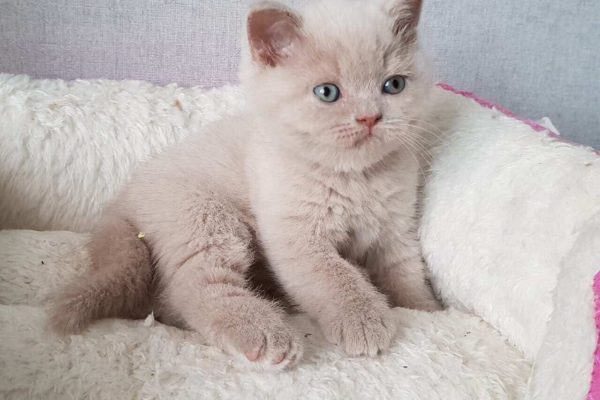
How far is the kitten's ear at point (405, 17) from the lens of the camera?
1.12 metres

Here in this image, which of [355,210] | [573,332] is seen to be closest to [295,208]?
[355,210]

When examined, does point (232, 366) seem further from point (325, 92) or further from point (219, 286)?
A: point (325, 92)

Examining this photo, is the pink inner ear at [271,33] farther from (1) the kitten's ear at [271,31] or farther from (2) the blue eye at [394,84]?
(2) the blue eye at [394,84]

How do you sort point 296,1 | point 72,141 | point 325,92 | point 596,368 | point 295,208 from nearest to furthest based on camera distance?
point 596,368 → point 325,92 → point 295,208 → point 72,141 → point 296,1

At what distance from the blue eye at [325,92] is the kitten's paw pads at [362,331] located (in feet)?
1.20

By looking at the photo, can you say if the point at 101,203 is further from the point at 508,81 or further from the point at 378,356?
the point at 508,81

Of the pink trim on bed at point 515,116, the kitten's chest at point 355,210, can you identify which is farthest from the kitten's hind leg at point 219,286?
the pink trim on bed at point 515,116

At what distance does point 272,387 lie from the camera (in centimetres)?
92

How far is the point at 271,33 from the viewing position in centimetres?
109

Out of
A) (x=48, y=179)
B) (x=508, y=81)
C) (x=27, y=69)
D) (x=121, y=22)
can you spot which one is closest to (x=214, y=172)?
(x=48, y=179)

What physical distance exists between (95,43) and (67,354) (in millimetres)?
1062

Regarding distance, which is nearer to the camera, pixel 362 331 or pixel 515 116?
pixel 362 331

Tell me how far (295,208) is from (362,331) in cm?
29

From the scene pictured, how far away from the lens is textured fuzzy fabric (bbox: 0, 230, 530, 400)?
0.89 metres
